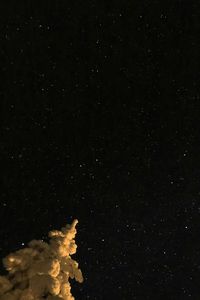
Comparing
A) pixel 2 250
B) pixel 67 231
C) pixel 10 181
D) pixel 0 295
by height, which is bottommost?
pixel 0 295

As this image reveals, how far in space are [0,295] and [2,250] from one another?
2247 mm

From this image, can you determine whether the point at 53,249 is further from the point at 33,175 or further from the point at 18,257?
the point at 33,175

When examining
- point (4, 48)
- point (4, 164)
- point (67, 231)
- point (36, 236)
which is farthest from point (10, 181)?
point (67, 231)

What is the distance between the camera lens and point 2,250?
3.94 metres

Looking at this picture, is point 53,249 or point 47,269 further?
point 53,249

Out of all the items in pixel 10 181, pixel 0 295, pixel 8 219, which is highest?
pixel 10 181

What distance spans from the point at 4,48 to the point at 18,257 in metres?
2.78

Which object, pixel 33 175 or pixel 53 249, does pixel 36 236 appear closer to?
pixel 33 175

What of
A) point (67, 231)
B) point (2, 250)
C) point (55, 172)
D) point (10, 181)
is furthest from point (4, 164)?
point (67, 231)

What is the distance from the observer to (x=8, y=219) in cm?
424

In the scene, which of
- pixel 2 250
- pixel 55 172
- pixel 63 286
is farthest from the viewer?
pixel 55 172

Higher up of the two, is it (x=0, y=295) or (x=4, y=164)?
(x=4, y=164)

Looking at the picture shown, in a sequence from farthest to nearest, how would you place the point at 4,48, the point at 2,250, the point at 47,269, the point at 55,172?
the point at 55,172
the point at 4,48
the point at 2,250
the point at 47,269

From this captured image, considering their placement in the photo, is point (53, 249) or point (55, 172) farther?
point (55, 172)
